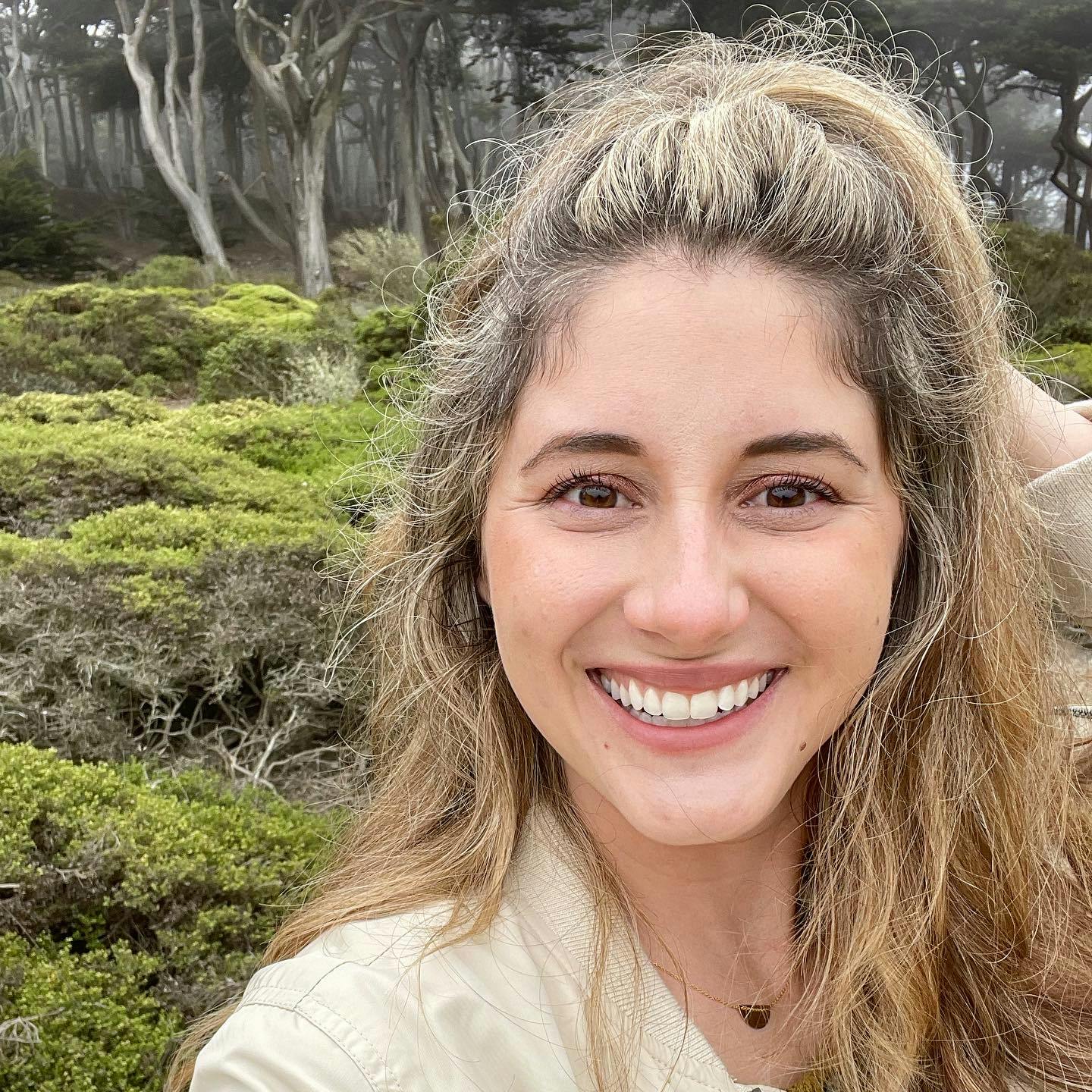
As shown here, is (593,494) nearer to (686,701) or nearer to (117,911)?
(686,701)

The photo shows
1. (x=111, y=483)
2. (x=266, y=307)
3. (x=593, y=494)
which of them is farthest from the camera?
(x=266, y=307)

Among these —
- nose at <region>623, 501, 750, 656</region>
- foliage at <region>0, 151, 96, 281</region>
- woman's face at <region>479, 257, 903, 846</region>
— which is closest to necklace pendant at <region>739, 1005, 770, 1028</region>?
woman's face at <region>479, 257, 903, 846</region>

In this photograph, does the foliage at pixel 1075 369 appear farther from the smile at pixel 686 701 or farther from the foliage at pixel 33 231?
the foliage at pixel 33 231

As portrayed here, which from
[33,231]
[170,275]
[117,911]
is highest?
[33,231]

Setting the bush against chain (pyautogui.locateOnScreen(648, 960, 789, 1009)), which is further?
the bush

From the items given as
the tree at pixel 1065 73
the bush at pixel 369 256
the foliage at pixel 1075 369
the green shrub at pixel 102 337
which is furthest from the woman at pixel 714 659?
the tree at pixel 1065 73

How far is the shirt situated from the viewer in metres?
1.19

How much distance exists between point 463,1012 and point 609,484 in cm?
Answer: 71

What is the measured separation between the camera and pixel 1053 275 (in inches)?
422

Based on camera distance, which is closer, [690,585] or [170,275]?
[690,585]

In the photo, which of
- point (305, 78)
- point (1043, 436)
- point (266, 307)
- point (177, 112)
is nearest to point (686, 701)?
point (1043, 436)

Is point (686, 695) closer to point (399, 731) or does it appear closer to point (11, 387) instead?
point (399, 731)

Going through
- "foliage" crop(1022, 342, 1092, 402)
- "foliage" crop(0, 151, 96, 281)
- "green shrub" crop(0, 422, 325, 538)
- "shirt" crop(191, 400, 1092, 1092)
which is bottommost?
"foliage" crop(1022, 342, 1092, 402)

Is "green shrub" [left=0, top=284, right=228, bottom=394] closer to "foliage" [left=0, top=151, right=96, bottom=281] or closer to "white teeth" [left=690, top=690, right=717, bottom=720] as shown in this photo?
"foliage" [left=0, top=151, right=96, bottom=281]
